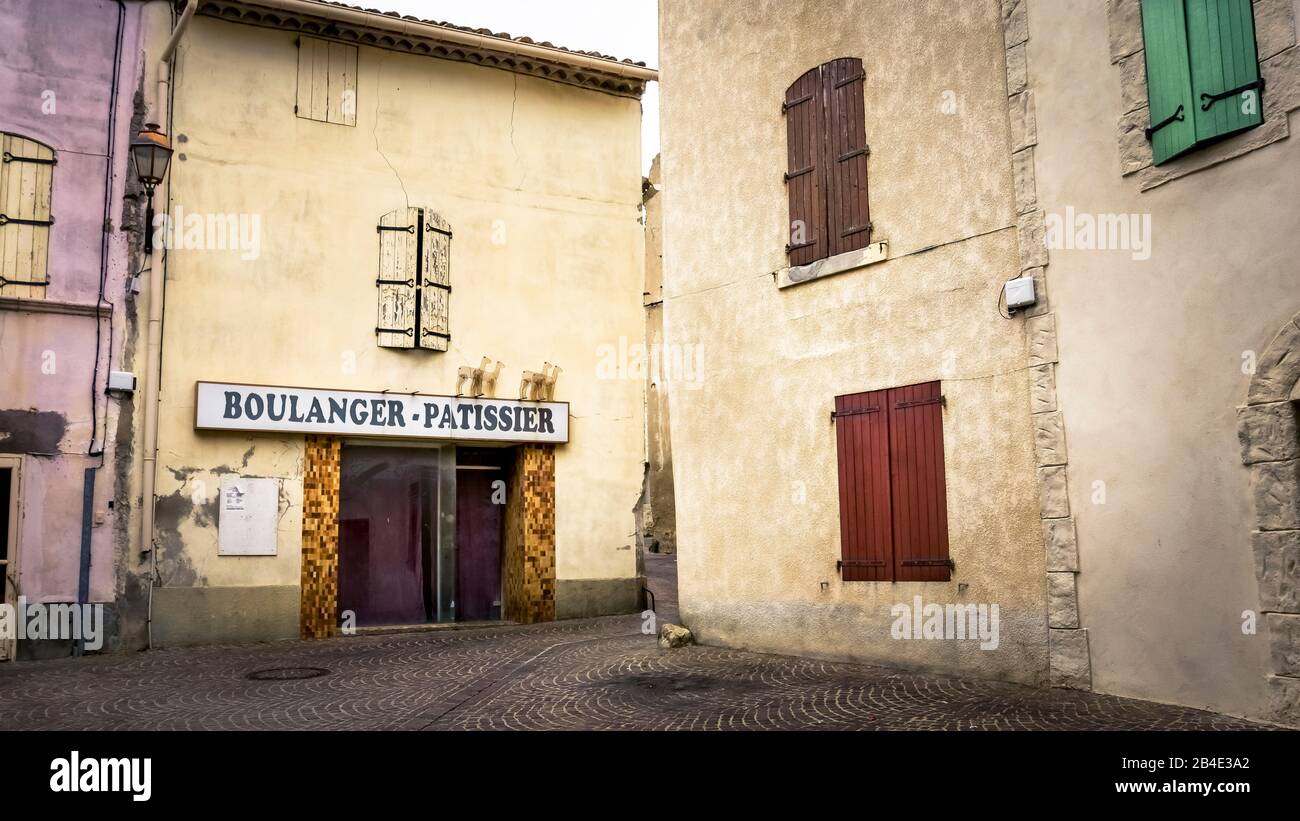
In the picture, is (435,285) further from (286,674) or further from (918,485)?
(918,485)

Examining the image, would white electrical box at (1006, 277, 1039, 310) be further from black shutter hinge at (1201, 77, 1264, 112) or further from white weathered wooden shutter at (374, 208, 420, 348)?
white weathered wooden shutter at (374, 208, 420, 348)

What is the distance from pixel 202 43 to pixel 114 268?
295cm

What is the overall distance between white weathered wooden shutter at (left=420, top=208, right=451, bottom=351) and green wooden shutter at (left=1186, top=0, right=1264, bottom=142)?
8.83 meters

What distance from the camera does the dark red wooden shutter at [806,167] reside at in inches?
380

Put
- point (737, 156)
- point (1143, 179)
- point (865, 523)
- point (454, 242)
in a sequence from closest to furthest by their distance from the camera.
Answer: point (1143, 179), point (865, 523), point (737, 156), point (454, 242)

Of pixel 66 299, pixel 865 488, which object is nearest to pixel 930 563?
pixel 865 488

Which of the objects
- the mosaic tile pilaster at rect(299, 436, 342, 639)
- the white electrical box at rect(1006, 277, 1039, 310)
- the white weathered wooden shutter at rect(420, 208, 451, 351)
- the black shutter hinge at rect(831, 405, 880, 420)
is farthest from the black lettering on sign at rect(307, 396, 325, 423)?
the white electrical box at rect(1006, 277, 1039, 310)

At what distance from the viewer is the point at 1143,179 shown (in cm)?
708

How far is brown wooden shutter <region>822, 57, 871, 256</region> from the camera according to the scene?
9289mm

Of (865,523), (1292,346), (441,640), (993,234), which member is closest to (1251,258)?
(1292,346)

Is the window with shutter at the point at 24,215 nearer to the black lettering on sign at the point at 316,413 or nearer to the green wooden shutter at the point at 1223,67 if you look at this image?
the black lettering on sign at the point at 316,413

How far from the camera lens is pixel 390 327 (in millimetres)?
12828

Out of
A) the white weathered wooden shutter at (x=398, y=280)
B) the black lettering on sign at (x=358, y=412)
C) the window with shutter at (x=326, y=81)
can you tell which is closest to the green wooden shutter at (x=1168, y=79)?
the white weathered wooden shutter at (x=398, y=280)

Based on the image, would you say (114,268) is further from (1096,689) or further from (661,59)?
(1096,689)
